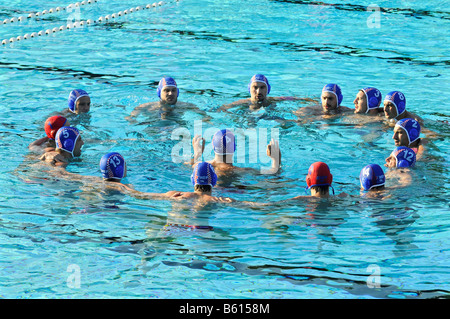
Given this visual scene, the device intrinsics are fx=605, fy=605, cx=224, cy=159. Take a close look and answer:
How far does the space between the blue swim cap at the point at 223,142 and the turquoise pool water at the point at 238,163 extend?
1.24 feet

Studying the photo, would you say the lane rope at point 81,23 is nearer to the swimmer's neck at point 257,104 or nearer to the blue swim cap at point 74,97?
the blue swim cap at point 74,97

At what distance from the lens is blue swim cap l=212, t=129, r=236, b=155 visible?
23.8 feet

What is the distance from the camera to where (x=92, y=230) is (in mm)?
5875

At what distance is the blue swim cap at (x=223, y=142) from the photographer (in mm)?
7242

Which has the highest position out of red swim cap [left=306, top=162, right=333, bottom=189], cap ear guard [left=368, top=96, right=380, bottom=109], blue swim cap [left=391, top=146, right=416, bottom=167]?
cap ear guard [left=368, top=96, right=380, bottom=109]

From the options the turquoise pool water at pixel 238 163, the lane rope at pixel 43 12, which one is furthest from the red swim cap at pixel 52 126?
the lane rope at pixel 43 12

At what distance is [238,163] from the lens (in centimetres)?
793

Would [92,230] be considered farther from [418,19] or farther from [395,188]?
[418,19]

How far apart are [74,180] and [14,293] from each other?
2.38 metres

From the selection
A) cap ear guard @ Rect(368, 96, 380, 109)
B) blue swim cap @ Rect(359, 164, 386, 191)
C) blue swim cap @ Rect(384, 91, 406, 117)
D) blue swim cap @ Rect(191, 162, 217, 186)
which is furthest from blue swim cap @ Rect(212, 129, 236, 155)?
cap ear guard @ Rect(368, 96, 380, 109)

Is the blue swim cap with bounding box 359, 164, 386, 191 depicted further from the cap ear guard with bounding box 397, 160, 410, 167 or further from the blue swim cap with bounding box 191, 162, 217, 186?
the blue swim cap with bounding box 191, 162, 217, 186

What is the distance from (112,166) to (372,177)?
2.88m

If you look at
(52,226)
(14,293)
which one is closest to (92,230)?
(52,226)

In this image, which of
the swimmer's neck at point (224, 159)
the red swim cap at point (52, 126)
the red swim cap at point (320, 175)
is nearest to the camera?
the red swim cap at point (320, 175)
